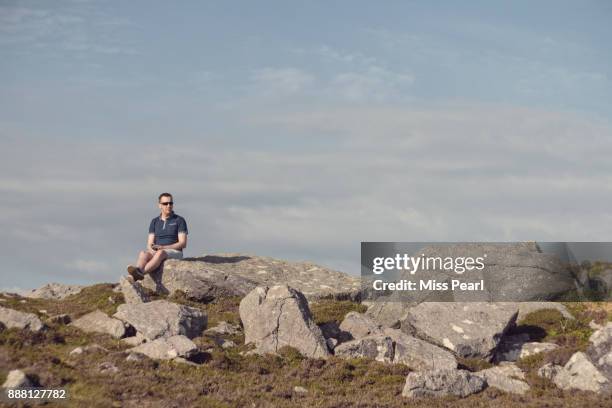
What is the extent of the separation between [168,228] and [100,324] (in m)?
8.63

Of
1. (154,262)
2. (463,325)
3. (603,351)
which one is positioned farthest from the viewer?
(154,262)

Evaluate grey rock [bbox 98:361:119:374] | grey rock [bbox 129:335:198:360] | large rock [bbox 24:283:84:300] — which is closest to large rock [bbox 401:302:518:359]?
grey rock [bbox 129:335:198:360]

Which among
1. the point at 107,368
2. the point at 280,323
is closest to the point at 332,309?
the point at 280,323

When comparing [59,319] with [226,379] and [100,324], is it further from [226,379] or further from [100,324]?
[226,379]

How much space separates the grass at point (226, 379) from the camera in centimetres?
1909

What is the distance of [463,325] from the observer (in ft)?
85.6

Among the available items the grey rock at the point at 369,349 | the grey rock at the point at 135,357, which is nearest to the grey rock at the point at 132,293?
the grey rock at the point at 135,357

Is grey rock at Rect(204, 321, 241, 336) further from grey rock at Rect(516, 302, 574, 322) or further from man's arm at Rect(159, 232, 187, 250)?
grey rock at Rect(516, 302, 574, 322)

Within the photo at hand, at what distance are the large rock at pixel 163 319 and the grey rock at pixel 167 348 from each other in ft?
3.69

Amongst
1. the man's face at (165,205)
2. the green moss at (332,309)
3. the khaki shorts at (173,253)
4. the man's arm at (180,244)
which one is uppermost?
the man's face at (165,205)

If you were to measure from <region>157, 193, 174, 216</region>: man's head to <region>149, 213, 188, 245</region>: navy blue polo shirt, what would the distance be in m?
0.36

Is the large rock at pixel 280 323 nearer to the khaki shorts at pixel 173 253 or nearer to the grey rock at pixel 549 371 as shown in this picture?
the grey rock at pixel 549 371

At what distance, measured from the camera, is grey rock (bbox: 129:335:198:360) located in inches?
869

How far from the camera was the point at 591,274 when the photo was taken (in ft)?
109
